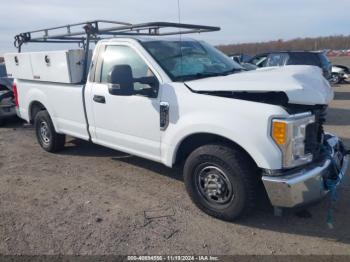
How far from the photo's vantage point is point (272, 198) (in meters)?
3.52

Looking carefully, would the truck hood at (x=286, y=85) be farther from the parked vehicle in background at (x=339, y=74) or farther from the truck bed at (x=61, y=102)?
the parked vehicle in background at (x=339, y=74)

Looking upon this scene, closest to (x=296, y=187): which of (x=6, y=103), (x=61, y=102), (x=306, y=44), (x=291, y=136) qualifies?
(x=291, y=136)

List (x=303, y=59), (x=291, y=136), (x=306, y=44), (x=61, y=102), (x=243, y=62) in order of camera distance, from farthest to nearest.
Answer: (x=306, y=44) → (x=243, y=62) → (x=303, y=59) → (x=61, y=102) → (x=291, y=136)

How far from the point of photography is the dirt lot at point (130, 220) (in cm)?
353

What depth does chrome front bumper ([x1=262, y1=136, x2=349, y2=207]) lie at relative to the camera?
3398 millimetres

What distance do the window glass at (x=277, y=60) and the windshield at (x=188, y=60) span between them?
857 centimetres

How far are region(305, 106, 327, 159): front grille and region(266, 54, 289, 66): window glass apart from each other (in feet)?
31.6

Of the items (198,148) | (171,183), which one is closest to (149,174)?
(171,183)

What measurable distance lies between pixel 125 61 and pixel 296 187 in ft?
8.54

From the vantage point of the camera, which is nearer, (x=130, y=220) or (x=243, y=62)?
(x=130, y=220)

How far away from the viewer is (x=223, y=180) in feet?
12.7

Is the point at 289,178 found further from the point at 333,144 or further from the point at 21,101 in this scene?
the point at 21,101

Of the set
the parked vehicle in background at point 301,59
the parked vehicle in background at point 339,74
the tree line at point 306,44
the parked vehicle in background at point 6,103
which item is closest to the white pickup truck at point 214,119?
the parked vehicle in background at point 6,103

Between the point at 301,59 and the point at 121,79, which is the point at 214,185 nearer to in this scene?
the point at 121,79
